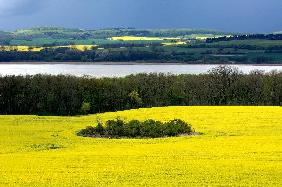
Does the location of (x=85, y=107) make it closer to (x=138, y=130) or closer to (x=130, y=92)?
(x=130, y=92)

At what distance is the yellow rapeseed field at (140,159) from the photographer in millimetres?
25062

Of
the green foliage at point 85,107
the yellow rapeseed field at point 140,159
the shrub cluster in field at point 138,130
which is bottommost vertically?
the green foliage at point 85,107

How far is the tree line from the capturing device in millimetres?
97375

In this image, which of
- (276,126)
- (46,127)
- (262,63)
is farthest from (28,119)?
(262,63)

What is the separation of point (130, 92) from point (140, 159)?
7120cm

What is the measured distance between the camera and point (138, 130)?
165 feet

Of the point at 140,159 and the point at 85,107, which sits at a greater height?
the point at 140,159

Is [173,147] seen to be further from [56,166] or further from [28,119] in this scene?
[28,119]

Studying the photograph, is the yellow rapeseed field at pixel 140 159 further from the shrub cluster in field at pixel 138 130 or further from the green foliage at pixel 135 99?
the green foliage at pixel 135 99

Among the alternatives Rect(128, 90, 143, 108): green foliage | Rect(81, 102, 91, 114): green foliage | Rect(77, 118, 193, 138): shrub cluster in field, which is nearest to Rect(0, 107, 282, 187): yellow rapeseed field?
Rect(77, 118, 193, 138): shrub cluster in field

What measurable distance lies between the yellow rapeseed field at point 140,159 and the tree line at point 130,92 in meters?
42.7

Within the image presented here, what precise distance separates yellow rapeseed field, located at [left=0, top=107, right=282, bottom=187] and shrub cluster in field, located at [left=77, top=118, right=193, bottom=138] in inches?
69.7

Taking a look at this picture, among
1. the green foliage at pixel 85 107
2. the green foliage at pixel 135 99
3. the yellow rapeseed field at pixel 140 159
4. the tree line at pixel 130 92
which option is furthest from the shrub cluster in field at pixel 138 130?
the green foliage at pixel 135 99

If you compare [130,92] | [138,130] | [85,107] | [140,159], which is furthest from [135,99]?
[140,159]
